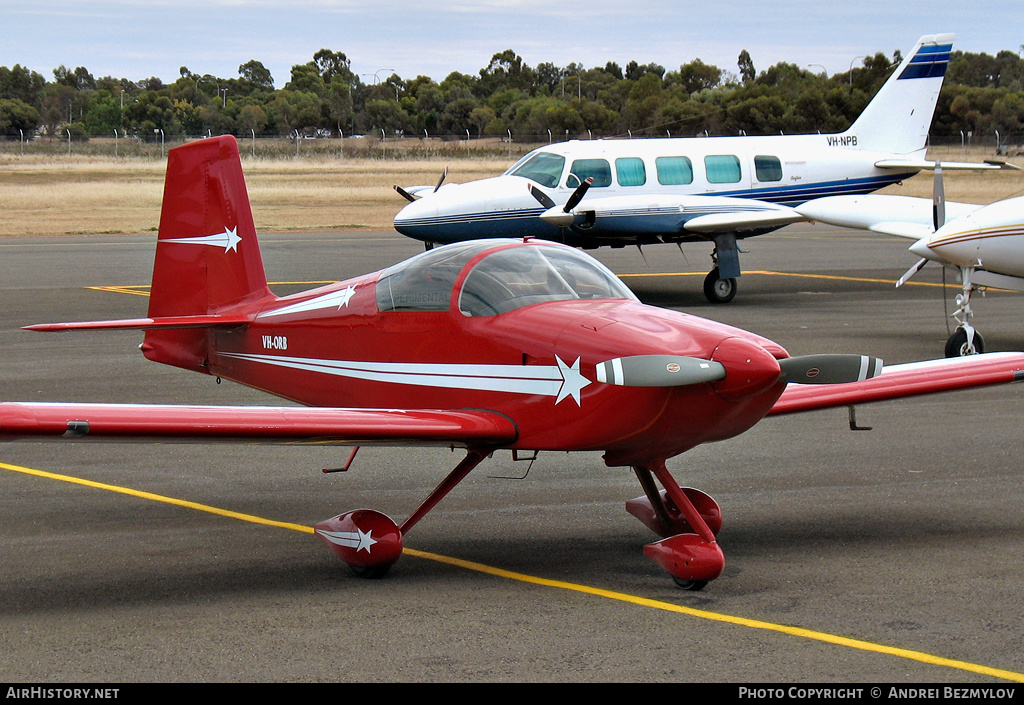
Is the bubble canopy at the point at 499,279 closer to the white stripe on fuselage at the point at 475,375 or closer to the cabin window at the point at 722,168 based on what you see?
the white stripe on fuselage at the point at 475,375

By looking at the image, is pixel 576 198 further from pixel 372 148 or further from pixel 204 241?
pixel 372 148

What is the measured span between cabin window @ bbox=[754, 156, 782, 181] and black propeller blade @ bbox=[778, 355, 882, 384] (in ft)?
55.9

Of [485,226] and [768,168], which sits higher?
[768,168]

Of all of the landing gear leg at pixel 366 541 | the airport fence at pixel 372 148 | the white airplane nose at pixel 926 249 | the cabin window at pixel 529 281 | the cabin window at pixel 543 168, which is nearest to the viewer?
the landing gear leg at pixel 366 541

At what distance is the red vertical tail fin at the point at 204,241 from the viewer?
31.7ft

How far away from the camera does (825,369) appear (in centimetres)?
595

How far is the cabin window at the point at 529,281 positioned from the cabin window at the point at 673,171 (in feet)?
49.0

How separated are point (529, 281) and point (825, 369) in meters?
1.92

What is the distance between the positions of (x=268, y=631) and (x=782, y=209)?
16.8 m

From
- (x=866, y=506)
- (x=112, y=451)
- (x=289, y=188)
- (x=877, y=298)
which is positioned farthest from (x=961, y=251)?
(x=289, y=188)

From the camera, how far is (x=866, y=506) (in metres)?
8.16

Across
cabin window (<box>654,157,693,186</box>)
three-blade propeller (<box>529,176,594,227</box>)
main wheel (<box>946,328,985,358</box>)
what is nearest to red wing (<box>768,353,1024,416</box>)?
main wheel (<box>946,328,985,358</box>)

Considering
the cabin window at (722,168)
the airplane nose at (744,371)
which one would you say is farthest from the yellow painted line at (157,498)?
the cabin window at (722,168)

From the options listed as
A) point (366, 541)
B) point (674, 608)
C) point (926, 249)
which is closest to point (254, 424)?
point (366, 541)
